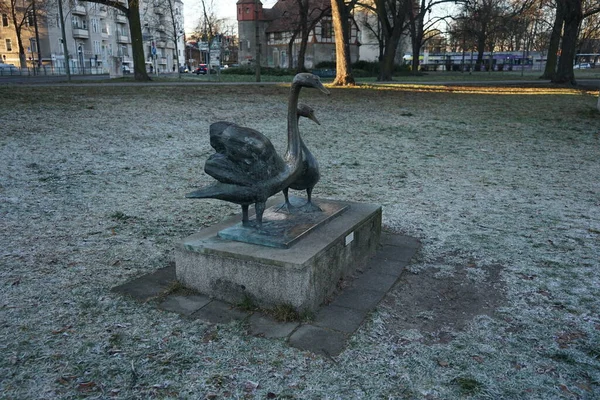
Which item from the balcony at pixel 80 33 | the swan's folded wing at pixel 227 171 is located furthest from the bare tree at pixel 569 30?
the balcony at pixel 80 33

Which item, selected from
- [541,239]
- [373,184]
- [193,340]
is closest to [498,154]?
[373,184]

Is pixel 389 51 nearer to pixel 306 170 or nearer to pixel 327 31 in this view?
pixel 306 170

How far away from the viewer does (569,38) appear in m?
28.2

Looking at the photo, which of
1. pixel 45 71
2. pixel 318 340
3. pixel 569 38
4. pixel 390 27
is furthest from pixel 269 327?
pixel 45 71

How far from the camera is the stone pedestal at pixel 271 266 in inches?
147

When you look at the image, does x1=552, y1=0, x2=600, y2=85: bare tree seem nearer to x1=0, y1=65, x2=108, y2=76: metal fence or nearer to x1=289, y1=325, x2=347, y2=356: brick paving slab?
x1=289, y1=325, x2=347, y2=356: brick paving slab

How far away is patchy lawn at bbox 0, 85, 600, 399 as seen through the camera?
3.09 metres

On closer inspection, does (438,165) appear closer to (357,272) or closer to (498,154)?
(498,154)

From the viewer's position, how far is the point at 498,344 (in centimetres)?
348

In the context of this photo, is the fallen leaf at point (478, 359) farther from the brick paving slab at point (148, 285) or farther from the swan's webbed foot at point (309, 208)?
the brick paving slab at point (148, 285)

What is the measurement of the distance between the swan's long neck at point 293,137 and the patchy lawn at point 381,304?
1.45m

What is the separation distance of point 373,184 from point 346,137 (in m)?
4.62

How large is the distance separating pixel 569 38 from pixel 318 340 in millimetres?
30778

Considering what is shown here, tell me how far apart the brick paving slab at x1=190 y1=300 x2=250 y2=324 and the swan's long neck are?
1.30 meters
